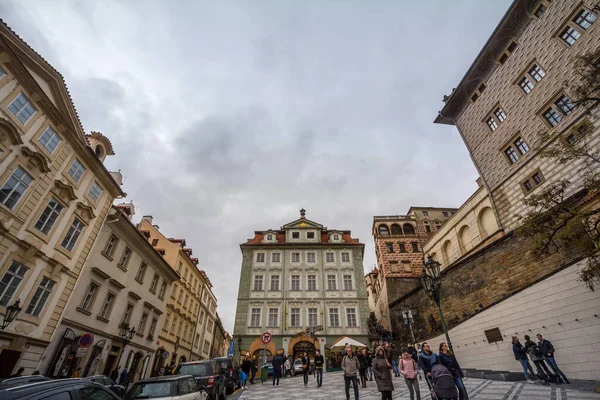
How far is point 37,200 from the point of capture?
1378 cm

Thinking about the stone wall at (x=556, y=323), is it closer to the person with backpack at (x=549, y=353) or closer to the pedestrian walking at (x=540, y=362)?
the person with backpack at (x=549, y=353)

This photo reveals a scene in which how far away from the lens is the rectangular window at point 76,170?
1608 cm

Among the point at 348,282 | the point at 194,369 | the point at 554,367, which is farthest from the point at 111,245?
the point at 554,367

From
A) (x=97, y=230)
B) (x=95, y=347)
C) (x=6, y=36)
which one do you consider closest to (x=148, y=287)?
(x=95, y=347)

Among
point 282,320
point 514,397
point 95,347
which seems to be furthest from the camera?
point 282,320

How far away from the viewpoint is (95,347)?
57.6 ft

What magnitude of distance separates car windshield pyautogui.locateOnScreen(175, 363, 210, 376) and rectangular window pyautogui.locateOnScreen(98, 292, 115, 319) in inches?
392

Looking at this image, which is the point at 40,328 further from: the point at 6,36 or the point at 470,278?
the point at 470,278

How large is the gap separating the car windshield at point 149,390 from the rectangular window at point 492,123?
1057 inches

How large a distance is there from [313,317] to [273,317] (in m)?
4.40

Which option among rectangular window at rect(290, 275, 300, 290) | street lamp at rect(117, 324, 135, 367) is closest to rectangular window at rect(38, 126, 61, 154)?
street lamp at rect(117, 324, 135, 367)

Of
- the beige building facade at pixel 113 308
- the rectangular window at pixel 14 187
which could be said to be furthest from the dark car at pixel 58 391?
the rectangular window at pixel 14 187

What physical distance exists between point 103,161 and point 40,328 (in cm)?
1018

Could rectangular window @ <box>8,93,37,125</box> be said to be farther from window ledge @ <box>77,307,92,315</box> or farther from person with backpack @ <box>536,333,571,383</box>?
person with backpack @ <box>536,333,571,383</box>
